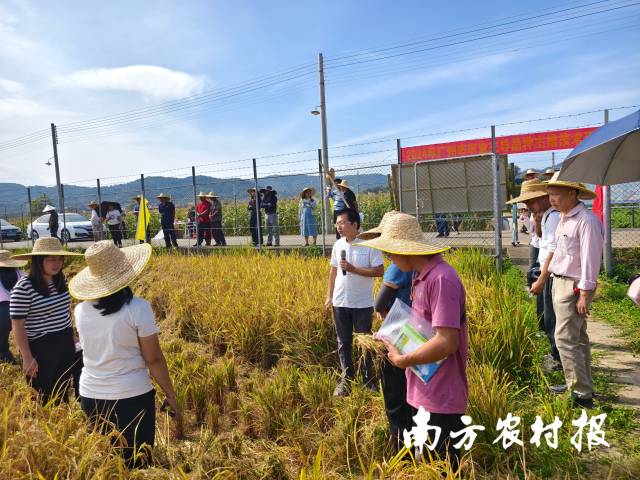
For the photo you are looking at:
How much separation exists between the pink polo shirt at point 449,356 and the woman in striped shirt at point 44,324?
2552mm

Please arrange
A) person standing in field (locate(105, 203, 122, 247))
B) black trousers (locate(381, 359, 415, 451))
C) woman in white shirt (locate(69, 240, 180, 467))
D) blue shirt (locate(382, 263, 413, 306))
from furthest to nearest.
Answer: person standing in field (locate(105, 203, 122, 247)) < blue shirt (locate(382, 263, 413, 306)) < black trousers (locate(381, 359, 415, 451)) < woman in white shirt (locate(69, 240, 180, 467))

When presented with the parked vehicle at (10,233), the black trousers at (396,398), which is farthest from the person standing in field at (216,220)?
the parked vehicle at (10,233)

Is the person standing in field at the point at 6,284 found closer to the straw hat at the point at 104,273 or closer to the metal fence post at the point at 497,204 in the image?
the straw hat at the point at 104,273

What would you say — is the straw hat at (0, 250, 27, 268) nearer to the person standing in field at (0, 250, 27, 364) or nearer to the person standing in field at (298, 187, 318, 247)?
the person standing in field at (0, 250, 27, 364)

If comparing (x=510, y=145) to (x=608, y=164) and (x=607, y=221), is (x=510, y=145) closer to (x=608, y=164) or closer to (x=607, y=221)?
(x=607, y=221)

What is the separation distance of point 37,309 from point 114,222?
10.6 meters

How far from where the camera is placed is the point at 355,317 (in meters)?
3.75

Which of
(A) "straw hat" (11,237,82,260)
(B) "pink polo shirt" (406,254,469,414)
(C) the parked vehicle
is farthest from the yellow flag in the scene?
(C) the parked vehicle

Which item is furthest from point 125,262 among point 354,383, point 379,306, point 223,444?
point 354,383

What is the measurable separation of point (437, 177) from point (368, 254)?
4.57 m

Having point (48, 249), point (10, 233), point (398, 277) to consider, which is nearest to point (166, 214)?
point (48, 249)

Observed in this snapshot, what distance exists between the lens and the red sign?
51.4ft

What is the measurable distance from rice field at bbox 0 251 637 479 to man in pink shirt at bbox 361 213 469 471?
225 mm

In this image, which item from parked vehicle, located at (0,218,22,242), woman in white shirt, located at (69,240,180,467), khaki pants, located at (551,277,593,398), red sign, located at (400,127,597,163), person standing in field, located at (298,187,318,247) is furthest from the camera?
parked vehicle, located at (0,218,22,242)
